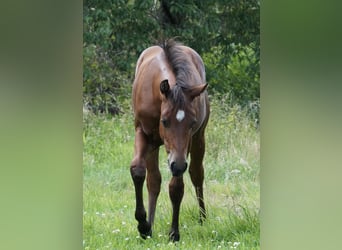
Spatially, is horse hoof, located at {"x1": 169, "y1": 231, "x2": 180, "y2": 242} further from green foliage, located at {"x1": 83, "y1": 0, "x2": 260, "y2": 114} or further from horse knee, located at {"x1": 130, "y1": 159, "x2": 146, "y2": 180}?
green foliage, located at {"x1": 83, "y1": 0, "x2": 260, "y2": 114}

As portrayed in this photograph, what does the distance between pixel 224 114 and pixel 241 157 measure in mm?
312

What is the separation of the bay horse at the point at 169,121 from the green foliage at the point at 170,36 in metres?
0.29

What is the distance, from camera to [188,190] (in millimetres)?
2059

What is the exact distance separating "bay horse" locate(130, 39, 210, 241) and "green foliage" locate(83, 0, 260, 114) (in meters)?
0.29

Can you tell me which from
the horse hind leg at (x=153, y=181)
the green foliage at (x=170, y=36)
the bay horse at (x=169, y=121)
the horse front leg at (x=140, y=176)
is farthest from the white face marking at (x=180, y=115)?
the green foliage at (x=170, y=36)

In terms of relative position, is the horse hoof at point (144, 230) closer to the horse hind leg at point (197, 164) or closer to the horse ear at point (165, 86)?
the horse hind leg at point (197, 164)

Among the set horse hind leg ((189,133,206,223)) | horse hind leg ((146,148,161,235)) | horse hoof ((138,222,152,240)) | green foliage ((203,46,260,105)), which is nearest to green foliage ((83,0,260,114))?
green foliage ((203,46,260,105))

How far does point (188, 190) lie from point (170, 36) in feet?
2.05

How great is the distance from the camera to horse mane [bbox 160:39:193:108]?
5.38 ft

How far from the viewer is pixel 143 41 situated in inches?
93.1

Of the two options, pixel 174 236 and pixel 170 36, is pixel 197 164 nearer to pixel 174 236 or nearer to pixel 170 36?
pixel 174 236

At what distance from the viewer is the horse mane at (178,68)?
1.64 metres
